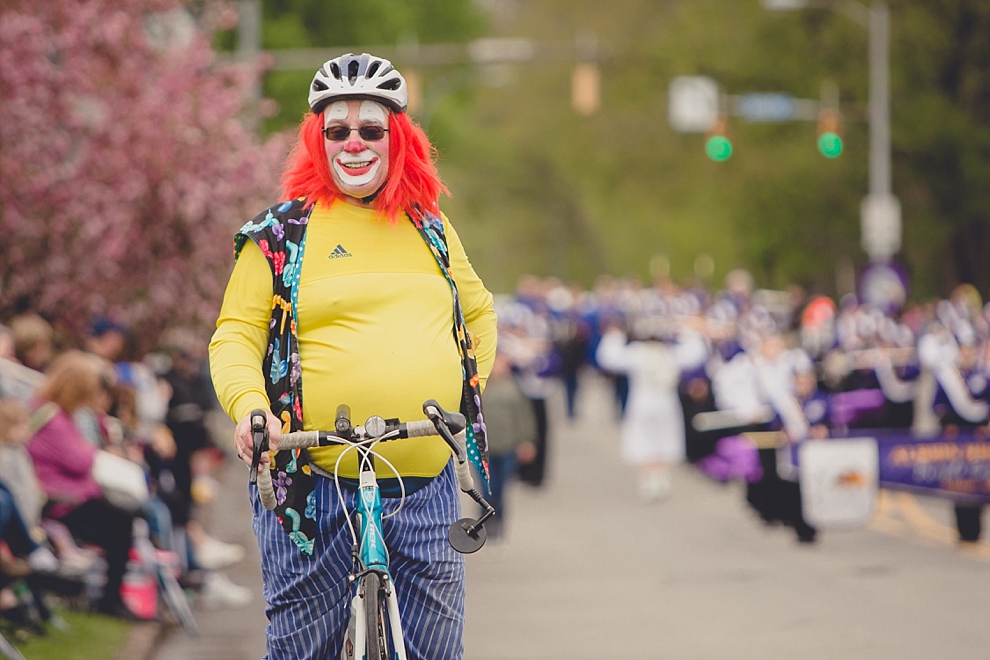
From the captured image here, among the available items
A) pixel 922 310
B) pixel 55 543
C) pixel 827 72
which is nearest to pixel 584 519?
pixel 55 543

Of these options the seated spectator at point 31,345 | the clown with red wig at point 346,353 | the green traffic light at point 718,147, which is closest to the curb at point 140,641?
the seated spectator at point 31,345

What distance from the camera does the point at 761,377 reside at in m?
15.7

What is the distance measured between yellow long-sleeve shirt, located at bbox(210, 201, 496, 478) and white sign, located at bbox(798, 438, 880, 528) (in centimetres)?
944

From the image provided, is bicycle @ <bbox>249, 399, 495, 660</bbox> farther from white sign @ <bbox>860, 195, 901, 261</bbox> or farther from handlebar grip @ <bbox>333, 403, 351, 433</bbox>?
white sign @ <bbox>860, 195, 901, 261</bbox>

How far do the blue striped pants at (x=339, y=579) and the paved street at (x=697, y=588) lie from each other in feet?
15.5

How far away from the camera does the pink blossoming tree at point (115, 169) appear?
1316 cm

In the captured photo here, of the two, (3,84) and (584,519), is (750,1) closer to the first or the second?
(584,519)

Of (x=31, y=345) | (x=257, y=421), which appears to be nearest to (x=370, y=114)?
(x=257, y=421)

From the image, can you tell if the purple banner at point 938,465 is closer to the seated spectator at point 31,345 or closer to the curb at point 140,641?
the curb at point 140,641

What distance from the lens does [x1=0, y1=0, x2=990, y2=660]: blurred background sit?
11.4 metres

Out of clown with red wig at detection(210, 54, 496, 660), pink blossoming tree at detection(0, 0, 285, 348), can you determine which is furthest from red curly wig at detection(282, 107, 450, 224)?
pink blossoming tree at detection(0, 0, 285, 348)

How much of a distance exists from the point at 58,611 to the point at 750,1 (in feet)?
117

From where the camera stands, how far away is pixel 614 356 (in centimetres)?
2502

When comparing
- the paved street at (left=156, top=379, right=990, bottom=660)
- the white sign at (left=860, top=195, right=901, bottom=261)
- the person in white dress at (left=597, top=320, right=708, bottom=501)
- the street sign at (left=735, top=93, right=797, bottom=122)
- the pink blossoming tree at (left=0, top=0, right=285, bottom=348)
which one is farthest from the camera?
the white sign at (left=860, top=195, right=901, bottom=261)
